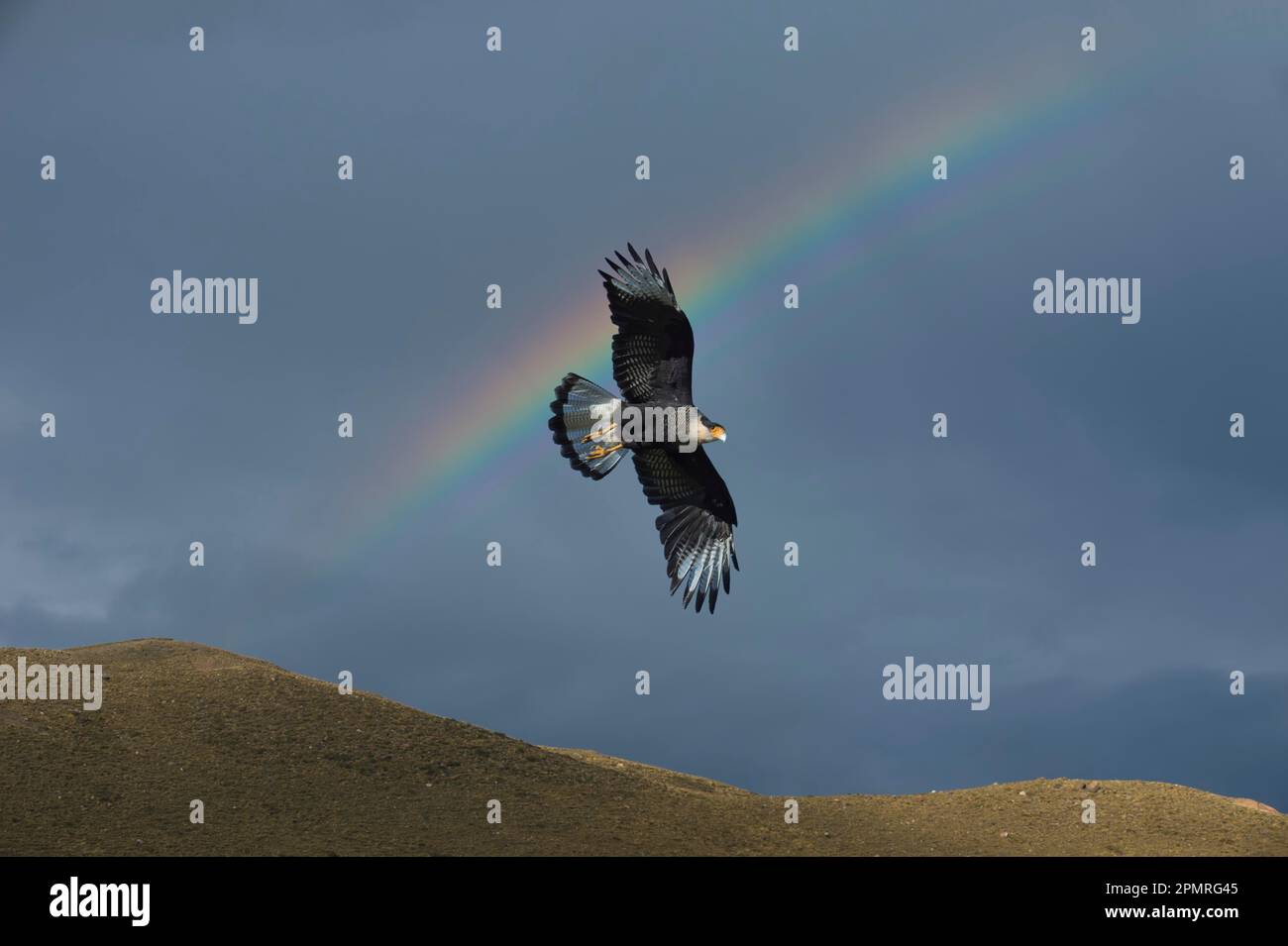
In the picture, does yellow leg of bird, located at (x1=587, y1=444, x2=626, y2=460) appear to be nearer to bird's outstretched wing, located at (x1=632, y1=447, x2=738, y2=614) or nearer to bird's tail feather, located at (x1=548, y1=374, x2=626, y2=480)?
bird's tail feather, located at (x1=548, y1=374, x2=626, y2=480)

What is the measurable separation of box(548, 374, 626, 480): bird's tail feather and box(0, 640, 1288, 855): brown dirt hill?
20.9ft

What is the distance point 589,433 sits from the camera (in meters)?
17.8

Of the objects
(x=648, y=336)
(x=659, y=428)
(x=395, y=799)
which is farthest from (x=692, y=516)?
(x=395, y=799)

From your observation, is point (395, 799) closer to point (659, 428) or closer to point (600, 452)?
point (600, 452)

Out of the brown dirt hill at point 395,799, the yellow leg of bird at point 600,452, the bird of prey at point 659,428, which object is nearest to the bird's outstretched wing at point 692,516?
the bird of prey at point 659,428

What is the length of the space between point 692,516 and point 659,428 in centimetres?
195

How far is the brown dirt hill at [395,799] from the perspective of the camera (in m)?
20.0

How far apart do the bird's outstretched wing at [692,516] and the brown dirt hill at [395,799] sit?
16.5 feet

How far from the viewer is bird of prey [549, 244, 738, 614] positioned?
55.9ft

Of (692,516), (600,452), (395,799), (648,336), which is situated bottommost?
(395,799)

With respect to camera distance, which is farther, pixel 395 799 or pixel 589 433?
pixel 395 799

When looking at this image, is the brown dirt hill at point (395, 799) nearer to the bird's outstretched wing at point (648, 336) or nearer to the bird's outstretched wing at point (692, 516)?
the bird's outstretched wing at point (692, 516)

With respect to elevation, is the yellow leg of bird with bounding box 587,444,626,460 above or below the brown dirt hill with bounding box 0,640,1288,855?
above

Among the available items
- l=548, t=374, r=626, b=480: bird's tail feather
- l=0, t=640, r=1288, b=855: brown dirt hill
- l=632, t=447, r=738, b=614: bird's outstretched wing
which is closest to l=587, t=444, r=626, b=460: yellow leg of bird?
l=548, t=374, r=626, b=480: bird's tail feather
